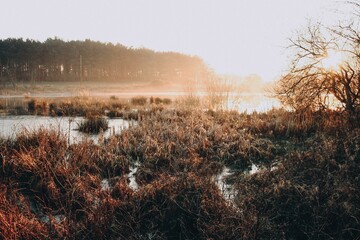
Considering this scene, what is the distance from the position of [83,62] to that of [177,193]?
5261 centimetres

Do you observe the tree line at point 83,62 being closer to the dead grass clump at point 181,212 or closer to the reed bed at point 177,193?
the reed bed at point 177,193

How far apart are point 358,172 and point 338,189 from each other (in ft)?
4.18

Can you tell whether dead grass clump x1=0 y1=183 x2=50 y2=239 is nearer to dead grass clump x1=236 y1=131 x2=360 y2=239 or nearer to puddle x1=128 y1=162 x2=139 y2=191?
puddle x1=128 y1=162 x2=139 y2=191

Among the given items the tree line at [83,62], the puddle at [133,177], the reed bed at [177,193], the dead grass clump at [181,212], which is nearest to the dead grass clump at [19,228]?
the reed bed at [177,193]

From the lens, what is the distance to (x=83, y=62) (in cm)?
5334

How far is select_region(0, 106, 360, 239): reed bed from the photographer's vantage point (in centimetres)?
355

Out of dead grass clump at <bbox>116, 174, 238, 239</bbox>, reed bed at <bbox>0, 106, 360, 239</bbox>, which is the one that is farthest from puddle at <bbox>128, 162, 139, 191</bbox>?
dead grass clump at <bbox>116, 174, 238, 239</bbox>

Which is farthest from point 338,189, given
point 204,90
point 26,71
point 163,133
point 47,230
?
point 26,71

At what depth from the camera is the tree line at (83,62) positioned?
45906 millimetres

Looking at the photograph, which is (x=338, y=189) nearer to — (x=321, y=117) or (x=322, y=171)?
(x=322, y=171)

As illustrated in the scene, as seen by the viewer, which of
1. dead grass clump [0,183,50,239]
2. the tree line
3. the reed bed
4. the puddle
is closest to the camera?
dead grass clump [0,183,50,239]

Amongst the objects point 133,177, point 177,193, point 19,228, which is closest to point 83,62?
point 133,177

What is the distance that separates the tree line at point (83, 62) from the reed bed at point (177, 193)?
113 ft

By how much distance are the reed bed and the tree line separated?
34.5 m
